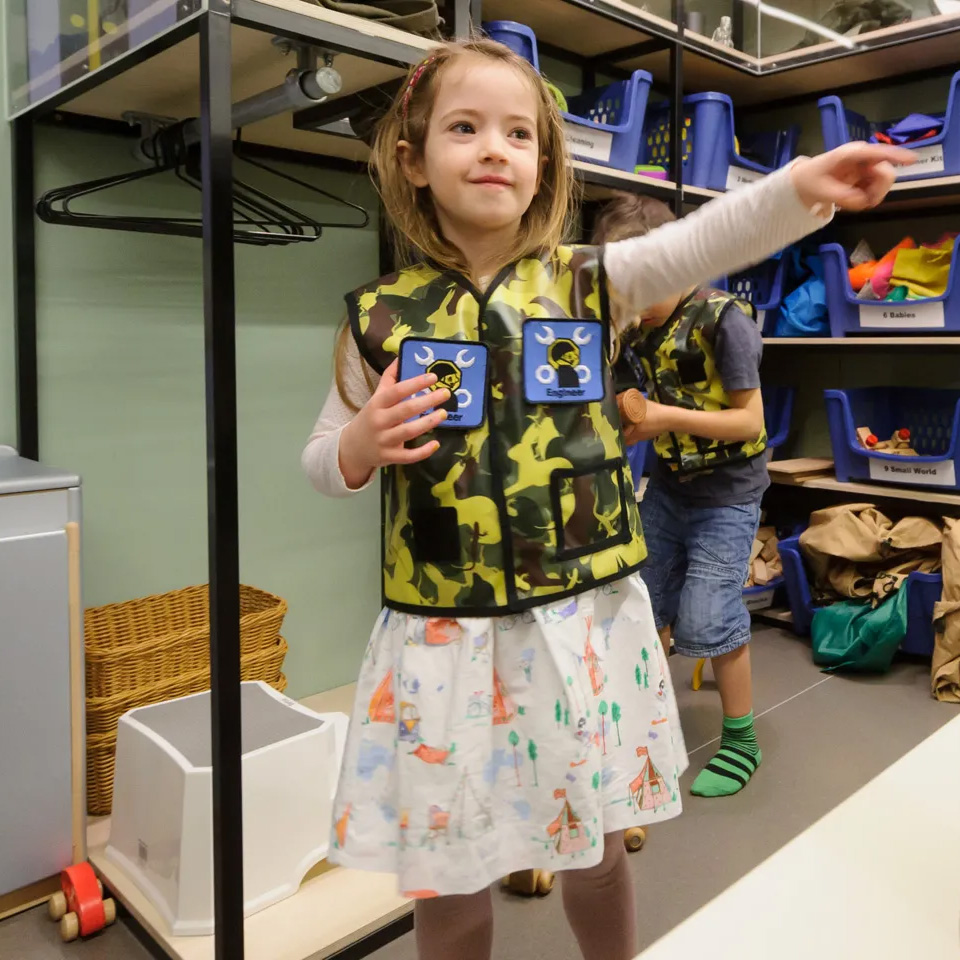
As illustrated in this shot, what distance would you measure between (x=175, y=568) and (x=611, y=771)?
125 centimetres

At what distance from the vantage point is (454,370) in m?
0.88

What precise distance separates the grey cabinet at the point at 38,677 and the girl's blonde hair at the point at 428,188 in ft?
2.18

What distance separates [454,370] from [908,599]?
2.03 m

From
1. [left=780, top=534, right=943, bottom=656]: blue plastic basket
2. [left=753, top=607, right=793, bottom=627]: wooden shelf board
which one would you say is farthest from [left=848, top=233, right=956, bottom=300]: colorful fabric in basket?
[left=753, top=607, right=793, bottom=627]: wooden shelf board

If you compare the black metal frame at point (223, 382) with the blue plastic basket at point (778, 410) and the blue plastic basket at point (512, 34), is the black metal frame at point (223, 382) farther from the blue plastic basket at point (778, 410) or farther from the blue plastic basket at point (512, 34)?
the blue plastic basket at point (778, 410)

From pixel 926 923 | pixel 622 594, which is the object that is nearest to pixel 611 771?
pixel 622 594

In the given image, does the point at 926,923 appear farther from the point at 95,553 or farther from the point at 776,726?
the point at 776,726

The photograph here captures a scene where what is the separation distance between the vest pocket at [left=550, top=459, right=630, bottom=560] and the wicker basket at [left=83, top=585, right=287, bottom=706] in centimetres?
100

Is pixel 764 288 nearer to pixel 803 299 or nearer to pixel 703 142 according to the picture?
pixel 803 299

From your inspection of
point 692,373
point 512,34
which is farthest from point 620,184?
point 692,373

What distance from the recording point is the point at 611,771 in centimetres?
91

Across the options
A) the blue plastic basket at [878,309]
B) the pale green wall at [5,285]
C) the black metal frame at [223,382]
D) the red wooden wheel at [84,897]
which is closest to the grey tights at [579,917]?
the black metal frame at [223,382]

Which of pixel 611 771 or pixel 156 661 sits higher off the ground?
pixel 611 771

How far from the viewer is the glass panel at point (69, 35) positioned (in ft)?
3.90
